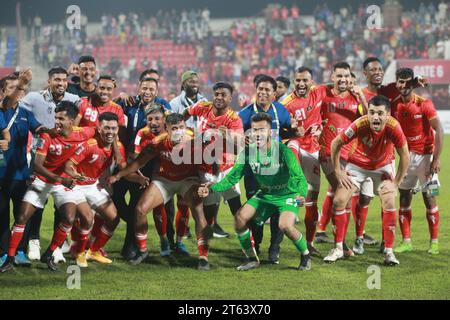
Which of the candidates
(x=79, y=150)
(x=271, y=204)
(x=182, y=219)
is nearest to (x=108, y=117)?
(x=79, y=150)

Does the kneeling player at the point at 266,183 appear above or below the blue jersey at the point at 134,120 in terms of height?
below

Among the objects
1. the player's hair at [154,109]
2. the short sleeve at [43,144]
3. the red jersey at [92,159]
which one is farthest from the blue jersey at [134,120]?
the short sleeve at [43,144]

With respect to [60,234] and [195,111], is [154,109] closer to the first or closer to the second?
[195,111]

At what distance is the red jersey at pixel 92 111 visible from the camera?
8180mm

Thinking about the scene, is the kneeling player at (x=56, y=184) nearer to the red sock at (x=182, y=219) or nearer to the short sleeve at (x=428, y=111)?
the red sock at (x=182, y=219)

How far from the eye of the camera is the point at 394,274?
24.2 ft

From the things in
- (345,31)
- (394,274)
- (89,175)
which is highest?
(345,31)

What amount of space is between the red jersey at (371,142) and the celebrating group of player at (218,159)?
0.01 meters

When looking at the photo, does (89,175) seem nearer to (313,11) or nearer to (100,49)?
(100,49)

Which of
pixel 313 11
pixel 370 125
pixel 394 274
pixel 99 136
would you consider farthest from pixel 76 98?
pixel 313 11

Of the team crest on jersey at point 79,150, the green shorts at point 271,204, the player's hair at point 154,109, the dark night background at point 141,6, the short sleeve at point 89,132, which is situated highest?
the dark night background at point 141,6

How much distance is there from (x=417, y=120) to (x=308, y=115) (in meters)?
1.33

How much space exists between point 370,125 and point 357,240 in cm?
143

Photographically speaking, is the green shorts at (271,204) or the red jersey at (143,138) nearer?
the green shorts at (271,204)
